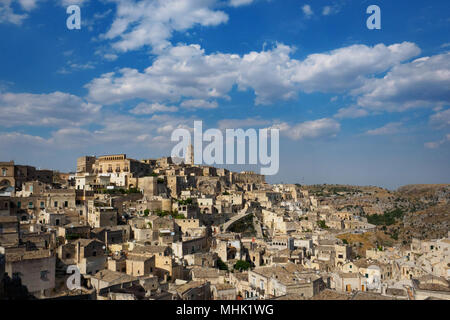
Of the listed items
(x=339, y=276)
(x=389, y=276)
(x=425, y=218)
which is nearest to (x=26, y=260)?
(x=339, y=276)

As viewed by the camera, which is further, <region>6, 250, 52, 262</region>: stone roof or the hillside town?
the hillside town

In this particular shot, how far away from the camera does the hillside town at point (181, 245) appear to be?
1878 centimetres

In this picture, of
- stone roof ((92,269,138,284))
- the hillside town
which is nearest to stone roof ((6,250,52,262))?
the hillside town

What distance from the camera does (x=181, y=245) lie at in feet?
89.8

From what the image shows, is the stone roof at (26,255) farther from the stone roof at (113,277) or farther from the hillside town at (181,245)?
the stone roof at (113,277)

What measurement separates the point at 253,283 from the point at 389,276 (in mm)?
11809

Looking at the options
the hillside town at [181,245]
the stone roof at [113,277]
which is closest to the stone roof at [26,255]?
the hillside town at [181,245]

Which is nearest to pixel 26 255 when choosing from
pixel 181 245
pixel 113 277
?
pixel 113 277

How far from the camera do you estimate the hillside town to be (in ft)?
61.6

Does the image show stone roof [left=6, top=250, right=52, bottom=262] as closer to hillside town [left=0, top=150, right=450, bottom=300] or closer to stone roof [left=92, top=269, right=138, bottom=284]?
hillside town [left=0, top=150, right=450, bottom=300]

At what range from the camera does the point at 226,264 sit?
92.3 ft

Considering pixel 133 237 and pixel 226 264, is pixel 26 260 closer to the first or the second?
pixel 133 237

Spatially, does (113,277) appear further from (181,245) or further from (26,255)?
(181,245)

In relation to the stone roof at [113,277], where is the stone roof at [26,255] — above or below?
above
